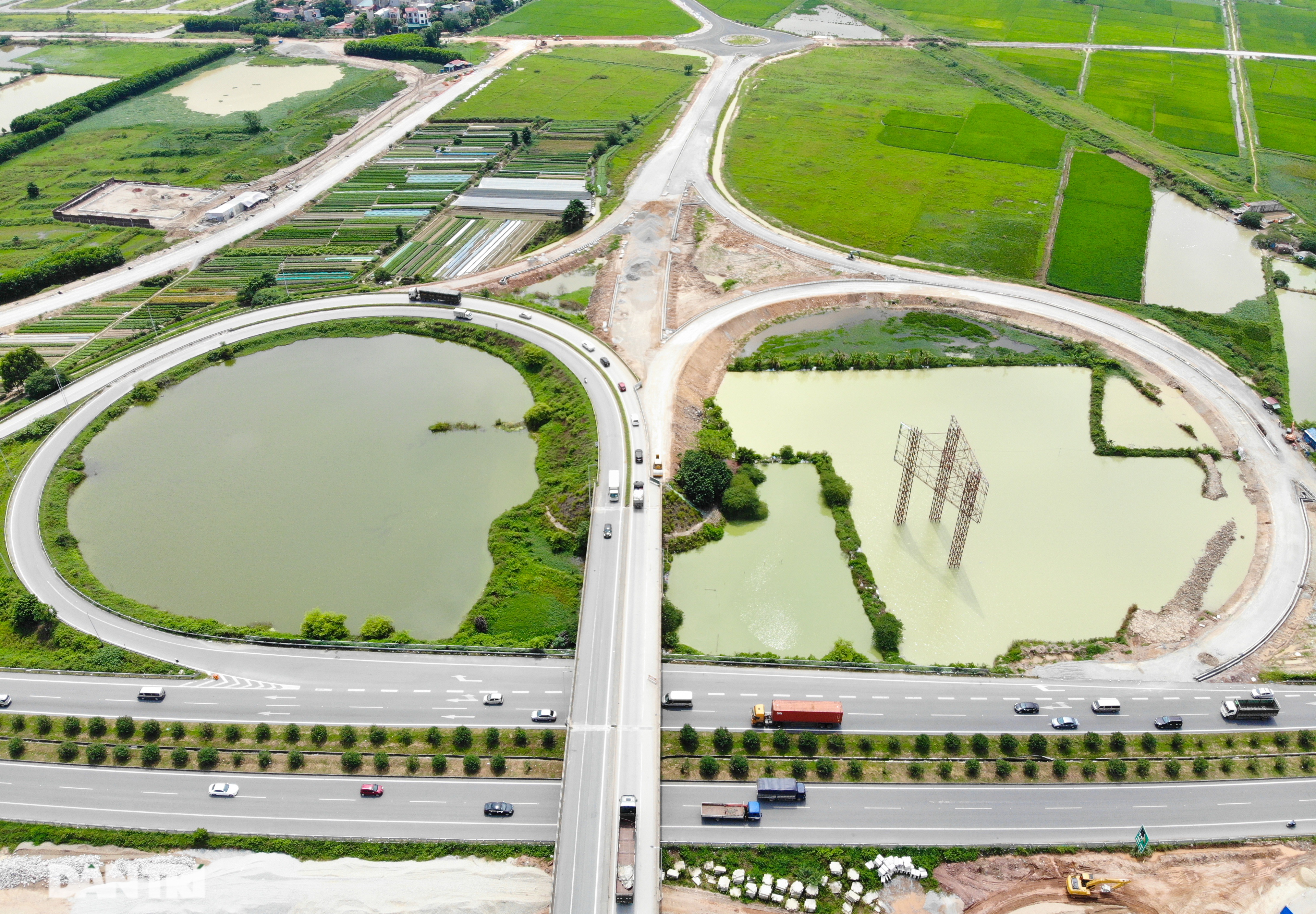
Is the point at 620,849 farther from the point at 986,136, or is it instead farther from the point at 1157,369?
the point at 986,136

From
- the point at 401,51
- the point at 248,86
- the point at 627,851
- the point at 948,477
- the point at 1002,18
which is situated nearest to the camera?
the point at 627,851


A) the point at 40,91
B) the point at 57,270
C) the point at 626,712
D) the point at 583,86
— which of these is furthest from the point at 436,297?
the point at 40,91

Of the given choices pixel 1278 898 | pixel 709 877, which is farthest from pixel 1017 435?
pixel 709 877

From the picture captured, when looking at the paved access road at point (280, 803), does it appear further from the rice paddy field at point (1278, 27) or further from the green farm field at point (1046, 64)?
the rice paddy field at point (1278, 27)

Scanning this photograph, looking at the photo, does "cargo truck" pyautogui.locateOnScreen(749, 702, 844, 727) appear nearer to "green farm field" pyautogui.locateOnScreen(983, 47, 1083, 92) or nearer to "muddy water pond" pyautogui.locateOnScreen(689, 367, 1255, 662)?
"muddy water pond" pyautogui.locateOnScreen(689, 367, 1255, 662)

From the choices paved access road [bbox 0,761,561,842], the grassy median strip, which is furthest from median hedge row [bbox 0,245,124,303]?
the grassy median strip

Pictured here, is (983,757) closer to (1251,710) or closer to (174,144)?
(1251,710)

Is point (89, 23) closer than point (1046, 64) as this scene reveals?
No
